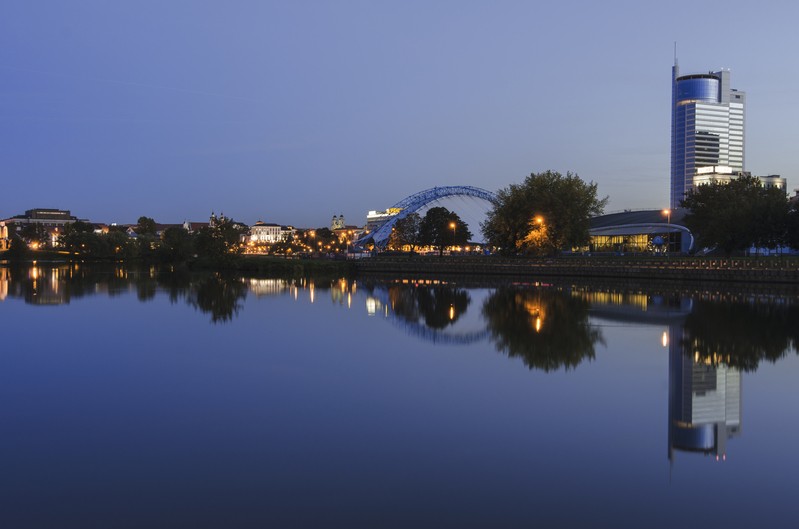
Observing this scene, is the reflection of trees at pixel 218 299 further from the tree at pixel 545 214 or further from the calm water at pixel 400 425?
the tree at pixel 545 214

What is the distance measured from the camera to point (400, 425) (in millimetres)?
12641

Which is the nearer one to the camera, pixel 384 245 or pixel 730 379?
pixel 730 379

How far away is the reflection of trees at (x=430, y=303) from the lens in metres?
31.6

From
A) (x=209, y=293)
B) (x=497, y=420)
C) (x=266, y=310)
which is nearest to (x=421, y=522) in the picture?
(x=497, y=420)

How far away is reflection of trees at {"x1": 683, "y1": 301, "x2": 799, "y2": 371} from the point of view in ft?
66.5

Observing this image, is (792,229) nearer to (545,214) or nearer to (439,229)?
(545,214)

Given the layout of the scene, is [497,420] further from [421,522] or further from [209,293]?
[209,293]

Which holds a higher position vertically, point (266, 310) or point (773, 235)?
point (773, 235)

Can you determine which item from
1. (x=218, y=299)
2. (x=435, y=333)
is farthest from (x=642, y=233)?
(x=435, y=333)

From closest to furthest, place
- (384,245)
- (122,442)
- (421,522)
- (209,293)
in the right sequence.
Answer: (421,522), (122,442), (209,293), (384,245)

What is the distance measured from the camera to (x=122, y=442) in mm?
11414

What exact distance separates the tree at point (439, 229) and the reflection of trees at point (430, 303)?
51022mm

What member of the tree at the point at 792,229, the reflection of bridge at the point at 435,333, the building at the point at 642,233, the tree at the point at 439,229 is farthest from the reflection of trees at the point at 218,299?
the tree at the point at 439,229

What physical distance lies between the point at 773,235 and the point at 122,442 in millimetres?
61118
